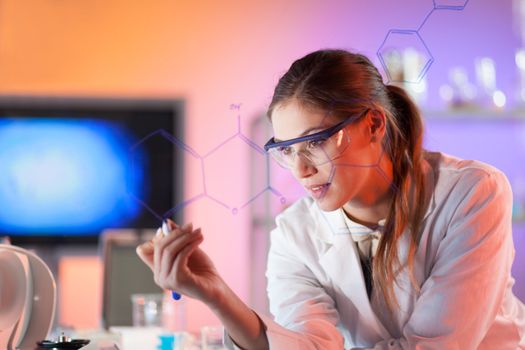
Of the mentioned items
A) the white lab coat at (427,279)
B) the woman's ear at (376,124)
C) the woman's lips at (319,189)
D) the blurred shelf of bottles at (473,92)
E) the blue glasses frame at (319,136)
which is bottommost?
the white lab coat at (427,279)

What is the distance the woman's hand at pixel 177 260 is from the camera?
1.12 metres

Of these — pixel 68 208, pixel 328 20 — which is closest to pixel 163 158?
pixel 68 208

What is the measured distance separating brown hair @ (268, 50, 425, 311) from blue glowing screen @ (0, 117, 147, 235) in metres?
2.83

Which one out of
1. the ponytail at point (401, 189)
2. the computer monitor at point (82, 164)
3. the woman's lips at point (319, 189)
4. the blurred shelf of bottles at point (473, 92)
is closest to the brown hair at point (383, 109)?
the ponytail at point (401, 189)

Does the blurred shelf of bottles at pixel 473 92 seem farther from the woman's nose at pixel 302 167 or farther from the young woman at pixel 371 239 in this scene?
the woman's nose at pixel 302 167

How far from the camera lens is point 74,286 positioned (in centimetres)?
418

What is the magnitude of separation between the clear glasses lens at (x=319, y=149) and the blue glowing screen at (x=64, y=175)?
2.92m

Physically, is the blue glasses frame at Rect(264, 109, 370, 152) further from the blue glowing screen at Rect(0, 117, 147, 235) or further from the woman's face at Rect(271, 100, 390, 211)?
the blue glowing screen at Rect(0, 117, 147, 235)

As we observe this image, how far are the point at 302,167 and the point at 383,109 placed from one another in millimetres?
208

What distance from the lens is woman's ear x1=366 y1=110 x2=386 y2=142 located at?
137cm

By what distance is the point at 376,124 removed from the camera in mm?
1385

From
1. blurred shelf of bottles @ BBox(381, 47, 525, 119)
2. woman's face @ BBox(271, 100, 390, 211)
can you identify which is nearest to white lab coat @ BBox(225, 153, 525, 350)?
woman's face @ BBox(271, 100, 390, 211)

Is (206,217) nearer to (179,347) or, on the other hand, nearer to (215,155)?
(215,155)

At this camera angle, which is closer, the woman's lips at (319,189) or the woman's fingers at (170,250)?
the woman's fingers at (170,250)
